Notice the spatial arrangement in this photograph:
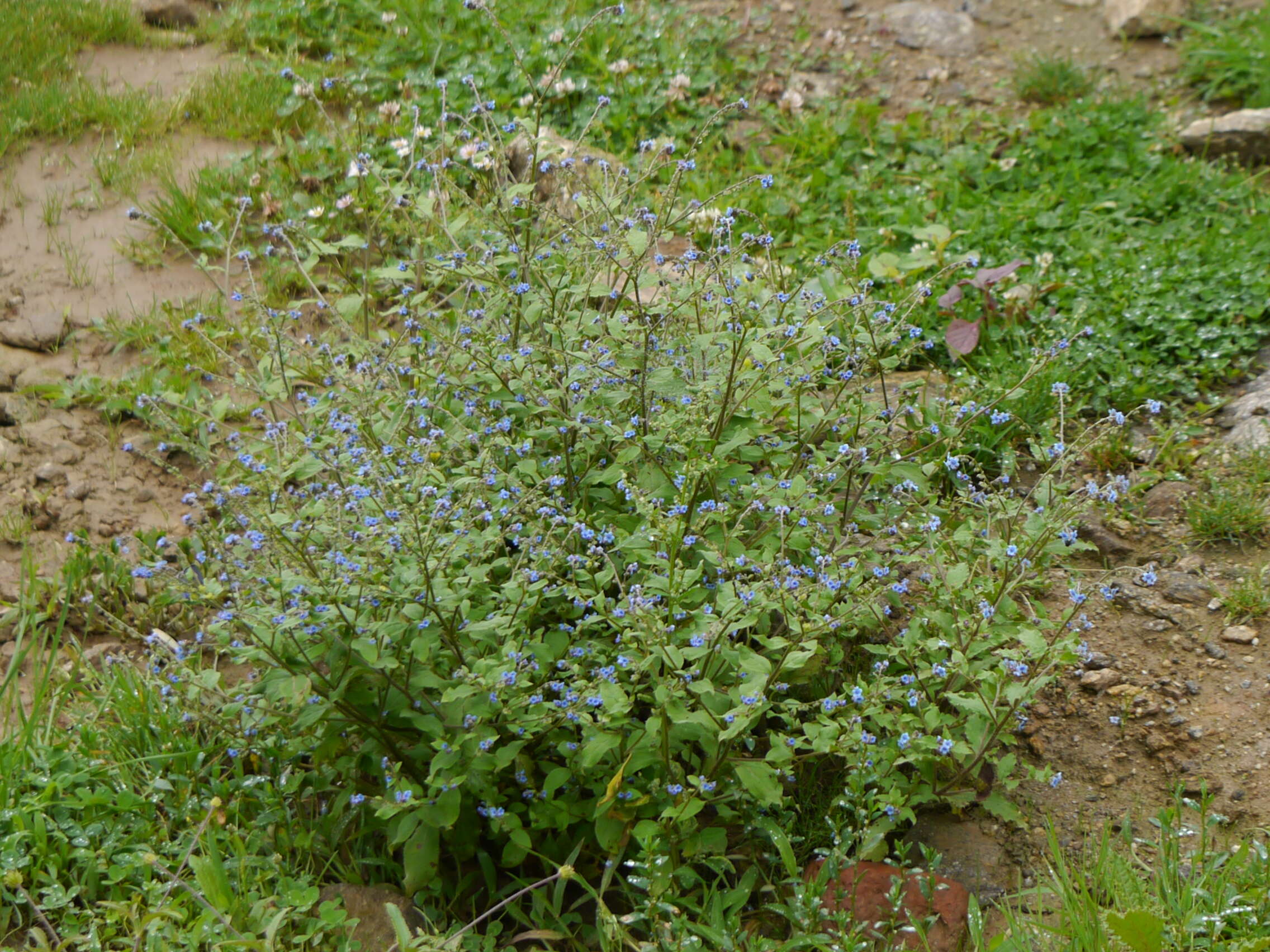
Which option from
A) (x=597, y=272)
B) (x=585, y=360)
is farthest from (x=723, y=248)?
(x=585, y=360)

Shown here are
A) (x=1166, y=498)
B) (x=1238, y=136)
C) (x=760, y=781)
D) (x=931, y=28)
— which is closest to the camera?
(x=760, y=781)

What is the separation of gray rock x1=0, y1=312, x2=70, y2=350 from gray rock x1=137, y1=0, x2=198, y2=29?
2.37 meters

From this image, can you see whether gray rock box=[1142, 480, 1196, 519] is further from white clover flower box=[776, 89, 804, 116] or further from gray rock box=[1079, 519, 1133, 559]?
white clover flower box=[776, 89, 804, 116]

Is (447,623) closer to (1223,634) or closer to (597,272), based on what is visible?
(597,272)

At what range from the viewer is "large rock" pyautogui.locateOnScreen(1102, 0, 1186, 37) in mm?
6137

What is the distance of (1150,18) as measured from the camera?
6.14 meters

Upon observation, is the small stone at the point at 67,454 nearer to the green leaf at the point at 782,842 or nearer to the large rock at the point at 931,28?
the green leaf at the point at 782,842

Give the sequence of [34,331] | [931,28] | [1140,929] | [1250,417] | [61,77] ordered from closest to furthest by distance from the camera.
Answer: [1140,929]
[1250,417]
[34,331]
[61,77]
[931,28]

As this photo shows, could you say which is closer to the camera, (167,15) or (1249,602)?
(1249,602)

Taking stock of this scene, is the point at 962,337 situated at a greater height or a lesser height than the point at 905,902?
greater

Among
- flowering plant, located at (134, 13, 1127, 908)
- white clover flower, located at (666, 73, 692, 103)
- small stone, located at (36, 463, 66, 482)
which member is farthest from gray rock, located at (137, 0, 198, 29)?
flowering plant, located at (134, 13, 1127, 908)

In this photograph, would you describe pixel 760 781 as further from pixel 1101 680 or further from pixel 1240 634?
pixel 1240 634

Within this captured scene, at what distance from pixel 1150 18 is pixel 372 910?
5.76 metres

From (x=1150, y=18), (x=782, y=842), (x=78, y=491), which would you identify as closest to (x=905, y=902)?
(x=782, y=842)
